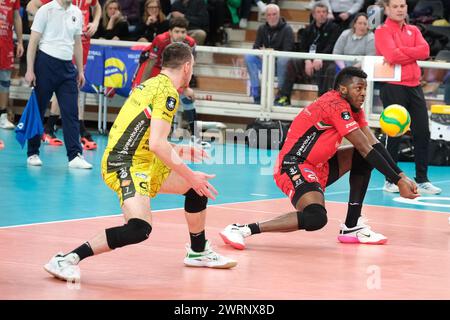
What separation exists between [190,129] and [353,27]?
10.0 feet

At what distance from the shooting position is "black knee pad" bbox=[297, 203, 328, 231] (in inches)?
320

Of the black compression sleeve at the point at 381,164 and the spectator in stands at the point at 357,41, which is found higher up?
the spectator in stands at the point at 357,41

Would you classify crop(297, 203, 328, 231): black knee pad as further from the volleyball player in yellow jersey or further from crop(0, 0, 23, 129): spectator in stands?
crop(0, 0, 23, 129): spectator in stands

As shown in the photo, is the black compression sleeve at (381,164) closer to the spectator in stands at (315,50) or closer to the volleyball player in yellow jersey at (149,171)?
the volleyball player in yellow jersey at (149,171)

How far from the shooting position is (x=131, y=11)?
19.5 metres

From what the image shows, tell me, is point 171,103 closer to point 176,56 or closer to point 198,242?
point 176,56

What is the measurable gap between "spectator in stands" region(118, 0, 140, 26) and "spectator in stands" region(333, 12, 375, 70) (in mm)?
4643

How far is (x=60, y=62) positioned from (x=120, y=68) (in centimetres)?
441

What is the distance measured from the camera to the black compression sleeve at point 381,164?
8.12 meters

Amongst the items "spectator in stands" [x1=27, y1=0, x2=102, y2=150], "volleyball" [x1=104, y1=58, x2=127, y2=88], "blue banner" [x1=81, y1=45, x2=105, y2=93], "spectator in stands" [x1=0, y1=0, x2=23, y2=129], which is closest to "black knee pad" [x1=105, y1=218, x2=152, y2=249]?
"spectator in stands" [x1=27, y1=0, x2=102, y2=150]

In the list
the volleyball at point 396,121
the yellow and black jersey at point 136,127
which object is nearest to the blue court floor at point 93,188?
the volleyball at point 396,121

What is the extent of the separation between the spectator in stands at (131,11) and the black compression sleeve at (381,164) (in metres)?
11.7

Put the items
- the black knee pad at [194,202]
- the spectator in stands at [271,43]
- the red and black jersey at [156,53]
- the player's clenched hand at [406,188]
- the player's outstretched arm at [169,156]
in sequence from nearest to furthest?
the player's outstretched arm at [169,156] → the black knee pad at [194,202] → the player's clenched hand at [406,188] → the red and black jersey at [156,53] → the spectator in stands at [271,43]

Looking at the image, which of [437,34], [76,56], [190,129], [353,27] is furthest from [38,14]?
[437,34]
